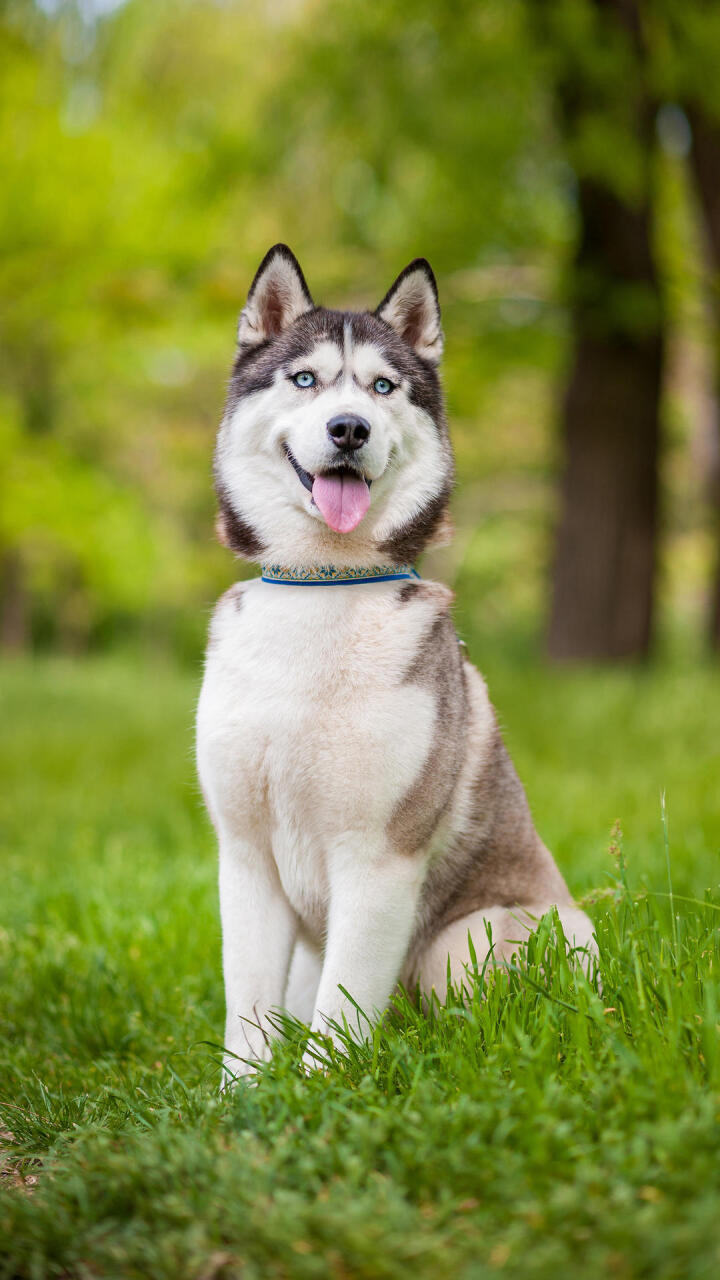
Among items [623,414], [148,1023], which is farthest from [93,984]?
[623,414]

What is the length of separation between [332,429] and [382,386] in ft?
0.91

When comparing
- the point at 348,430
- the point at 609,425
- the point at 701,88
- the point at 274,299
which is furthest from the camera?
the point at 609,425

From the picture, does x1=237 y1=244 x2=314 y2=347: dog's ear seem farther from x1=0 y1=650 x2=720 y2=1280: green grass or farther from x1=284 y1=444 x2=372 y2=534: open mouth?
x1=0 y1=650 x2=720 y2=1280: green grass

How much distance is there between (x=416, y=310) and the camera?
295 cm

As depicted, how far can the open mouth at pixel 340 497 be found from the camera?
2645mm

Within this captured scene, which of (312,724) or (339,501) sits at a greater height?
(339,501)

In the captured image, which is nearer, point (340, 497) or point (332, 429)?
point (332, 429)

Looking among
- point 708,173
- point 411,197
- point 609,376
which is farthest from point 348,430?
point 708,173

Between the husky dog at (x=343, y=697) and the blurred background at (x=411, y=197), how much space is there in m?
6.44

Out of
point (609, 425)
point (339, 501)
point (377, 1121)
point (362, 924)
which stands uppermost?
point (609, 425)

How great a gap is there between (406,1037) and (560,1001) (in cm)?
39

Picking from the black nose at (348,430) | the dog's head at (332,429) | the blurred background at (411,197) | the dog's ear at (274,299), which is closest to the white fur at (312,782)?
the dog's head at (332,429)

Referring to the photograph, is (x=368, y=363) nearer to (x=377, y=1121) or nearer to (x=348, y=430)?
(x=348, y=430)

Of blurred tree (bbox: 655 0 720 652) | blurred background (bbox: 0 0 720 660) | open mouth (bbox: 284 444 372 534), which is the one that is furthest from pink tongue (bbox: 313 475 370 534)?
blurred tree (bbox: 655 0 720 652)
